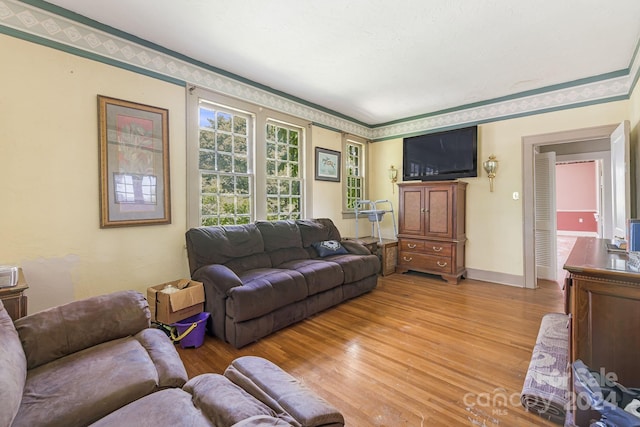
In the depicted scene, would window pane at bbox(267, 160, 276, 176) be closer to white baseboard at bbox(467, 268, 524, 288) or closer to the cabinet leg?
the cabinet leg

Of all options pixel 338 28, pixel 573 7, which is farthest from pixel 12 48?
pixel 573 7

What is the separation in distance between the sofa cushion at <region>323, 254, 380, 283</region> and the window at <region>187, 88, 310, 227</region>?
1.08 meters

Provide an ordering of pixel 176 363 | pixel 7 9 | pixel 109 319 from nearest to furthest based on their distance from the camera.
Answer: pixel 176 363 < pixel 109 319 < pixel 7 9

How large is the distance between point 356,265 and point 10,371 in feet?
9.86

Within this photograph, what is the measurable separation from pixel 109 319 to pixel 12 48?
2182 mm

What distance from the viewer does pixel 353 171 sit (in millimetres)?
5469

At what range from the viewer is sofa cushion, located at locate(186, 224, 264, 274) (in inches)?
112

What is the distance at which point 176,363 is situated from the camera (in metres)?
1.46

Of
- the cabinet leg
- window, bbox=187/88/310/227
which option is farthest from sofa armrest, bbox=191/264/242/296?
the cabinet leg

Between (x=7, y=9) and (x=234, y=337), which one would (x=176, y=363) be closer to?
Result: (x=234, y=337)

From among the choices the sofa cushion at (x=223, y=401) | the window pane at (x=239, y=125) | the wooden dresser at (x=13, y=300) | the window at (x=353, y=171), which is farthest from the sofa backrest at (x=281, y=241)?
the sofa cushion at (x=223, y=401)

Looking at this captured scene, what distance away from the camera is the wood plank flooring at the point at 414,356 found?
5.59ft

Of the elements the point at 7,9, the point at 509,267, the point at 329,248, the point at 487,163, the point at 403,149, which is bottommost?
the point at 509,267

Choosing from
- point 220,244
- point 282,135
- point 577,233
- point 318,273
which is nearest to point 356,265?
point 318,273
